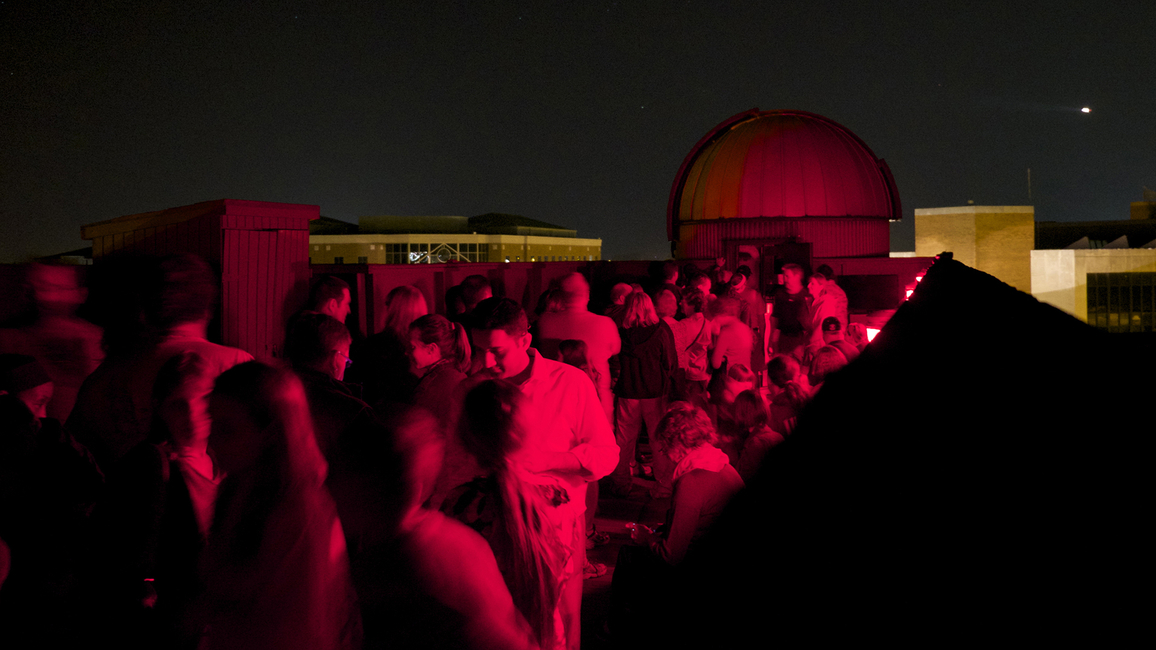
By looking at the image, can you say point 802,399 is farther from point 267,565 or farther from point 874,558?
point 874,558

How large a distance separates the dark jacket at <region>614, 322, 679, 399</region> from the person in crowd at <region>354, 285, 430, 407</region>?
2.04 m

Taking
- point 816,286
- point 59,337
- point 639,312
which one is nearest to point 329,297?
point 59,337

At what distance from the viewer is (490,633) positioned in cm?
195

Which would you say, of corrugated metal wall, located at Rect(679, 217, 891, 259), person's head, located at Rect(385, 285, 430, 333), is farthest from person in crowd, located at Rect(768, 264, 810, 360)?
corrugated metal wall, located at Rect(679, 217, 891, 259)

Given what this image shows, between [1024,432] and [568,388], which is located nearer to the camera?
[1024,432]

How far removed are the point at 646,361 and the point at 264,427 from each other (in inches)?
173

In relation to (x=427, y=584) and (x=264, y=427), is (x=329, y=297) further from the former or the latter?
(x=427, y=584)

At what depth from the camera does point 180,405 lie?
2826 millimetres

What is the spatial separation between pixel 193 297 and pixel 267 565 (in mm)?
1602

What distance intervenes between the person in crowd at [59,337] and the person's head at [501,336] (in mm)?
1829

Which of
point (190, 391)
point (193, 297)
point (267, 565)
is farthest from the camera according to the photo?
point (193, 297)

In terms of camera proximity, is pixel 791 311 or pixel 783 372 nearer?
pixel 783 372

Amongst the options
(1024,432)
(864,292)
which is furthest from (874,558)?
(864,292)

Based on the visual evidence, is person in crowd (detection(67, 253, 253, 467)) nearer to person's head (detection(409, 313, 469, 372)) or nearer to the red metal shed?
person's head (detection(409, 313, 469, 372))
